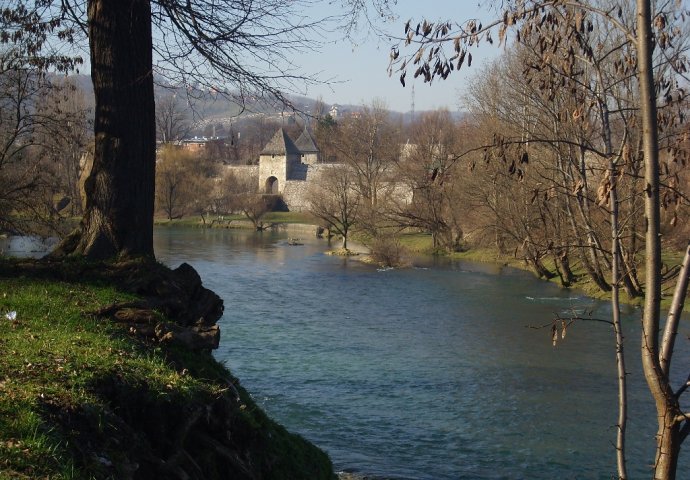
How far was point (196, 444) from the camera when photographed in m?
4.78

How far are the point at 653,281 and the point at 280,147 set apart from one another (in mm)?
65199

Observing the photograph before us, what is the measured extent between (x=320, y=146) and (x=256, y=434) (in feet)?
219

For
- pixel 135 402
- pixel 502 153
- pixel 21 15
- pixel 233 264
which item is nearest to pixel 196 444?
pixel 135 402

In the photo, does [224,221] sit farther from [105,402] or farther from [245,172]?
[105,402]

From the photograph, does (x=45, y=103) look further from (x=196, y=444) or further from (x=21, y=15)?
(x=196, y=444)

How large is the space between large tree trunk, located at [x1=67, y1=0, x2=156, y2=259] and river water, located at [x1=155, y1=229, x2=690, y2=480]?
1.62 m

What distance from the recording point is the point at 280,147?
6819 centimetres

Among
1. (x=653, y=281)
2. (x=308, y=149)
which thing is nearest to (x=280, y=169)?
(x=308, y=149)

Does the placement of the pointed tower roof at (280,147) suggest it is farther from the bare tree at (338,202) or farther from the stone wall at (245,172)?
the bare tree at (338,202)

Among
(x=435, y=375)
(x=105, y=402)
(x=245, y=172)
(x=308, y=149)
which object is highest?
(x=308, y=149)

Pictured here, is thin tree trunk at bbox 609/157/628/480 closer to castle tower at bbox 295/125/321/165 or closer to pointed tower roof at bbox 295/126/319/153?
castle tower at bbox 295/125/321/165

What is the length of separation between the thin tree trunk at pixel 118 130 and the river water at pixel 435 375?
162 cm

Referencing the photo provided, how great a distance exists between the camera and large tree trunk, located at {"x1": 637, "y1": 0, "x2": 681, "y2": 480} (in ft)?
12.7

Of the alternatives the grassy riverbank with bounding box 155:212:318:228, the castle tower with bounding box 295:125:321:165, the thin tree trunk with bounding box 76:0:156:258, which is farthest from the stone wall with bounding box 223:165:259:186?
the thin tree trunk with bounding box 76:0:156:258
